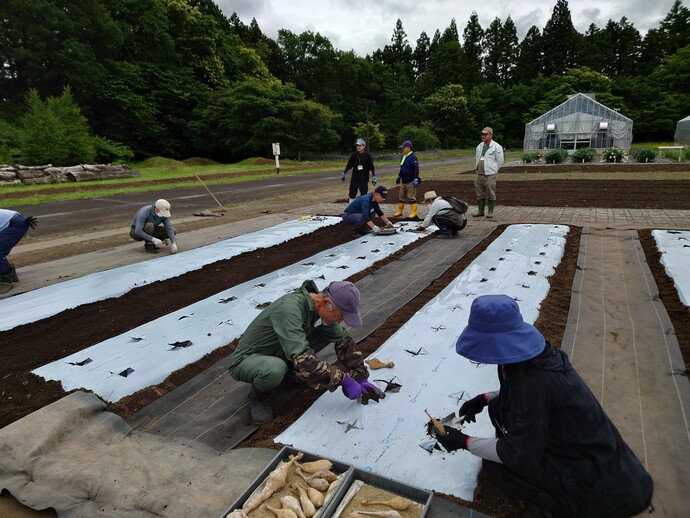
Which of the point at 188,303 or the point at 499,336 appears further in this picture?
the point at 188,303

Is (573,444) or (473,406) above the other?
(573,444)

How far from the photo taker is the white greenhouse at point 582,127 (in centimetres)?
2922

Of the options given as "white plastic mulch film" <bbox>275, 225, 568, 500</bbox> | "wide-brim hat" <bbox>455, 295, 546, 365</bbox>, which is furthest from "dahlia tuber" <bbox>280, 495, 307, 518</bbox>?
"wide-brim hat" <bbox>455, 295, 546, 365</bbox>

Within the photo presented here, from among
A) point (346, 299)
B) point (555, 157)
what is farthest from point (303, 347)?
point (555, 157)

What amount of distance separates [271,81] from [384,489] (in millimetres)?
42050

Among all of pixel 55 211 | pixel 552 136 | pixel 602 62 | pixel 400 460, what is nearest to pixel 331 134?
pixel 552 136

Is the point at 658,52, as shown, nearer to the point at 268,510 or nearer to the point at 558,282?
the point at 558,282

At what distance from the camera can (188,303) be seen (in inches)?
176


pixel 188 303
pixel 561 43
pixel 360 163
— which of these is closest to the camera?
pixel 188 303

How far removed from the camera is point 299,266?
5.62 m

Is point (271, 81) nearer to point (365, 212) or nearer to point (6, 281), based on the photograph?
point (365, 212)

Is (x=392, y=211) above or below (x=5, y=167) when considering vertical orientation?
below

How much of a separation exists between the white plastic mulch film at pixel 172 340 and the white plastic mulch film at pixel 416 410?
1356 millimetres

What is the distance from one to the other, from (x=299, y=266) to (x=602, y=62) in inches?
2846
